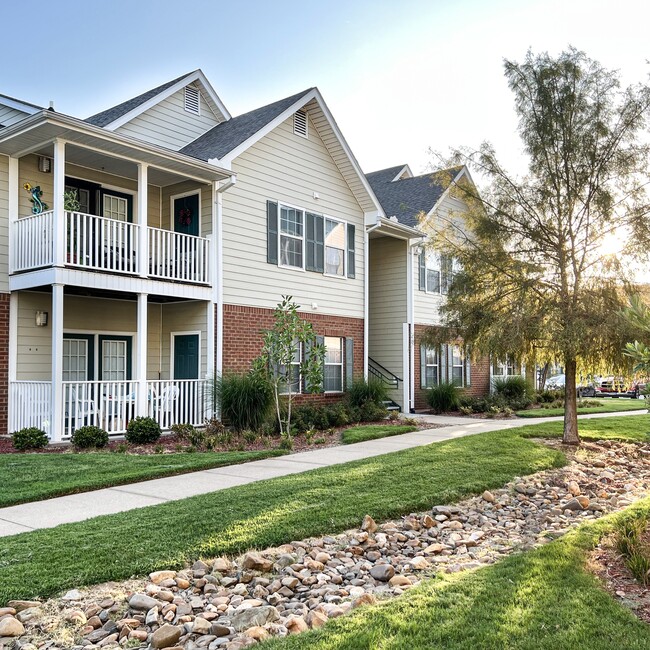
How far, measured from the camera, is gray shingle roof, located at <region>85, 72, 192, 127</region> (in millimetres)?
14984

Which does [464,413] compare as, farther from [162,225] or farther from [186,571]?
[186,571]

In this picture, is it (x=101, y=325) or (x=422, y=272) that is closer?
(x=101, y=325)

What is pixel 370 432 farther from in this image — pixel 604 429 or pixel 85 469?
pixel 85 469

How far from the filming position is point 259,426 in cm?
1318

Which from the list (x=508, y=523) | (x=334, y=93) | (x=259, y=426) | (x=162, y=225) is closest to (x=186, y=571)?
(x=508, y=523)

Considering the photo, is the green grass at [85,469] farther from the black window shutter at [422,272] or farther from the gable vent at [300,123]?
the black window shutter at [422,272]

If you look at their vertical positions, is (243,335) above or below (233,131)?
below

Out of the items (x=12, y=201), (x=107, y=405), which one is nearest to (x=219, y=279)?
(x=107, y=405)

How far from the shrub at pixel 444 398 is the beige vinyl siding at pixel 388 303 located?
1.00 meters

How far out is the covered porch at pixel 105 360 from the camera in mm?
11664

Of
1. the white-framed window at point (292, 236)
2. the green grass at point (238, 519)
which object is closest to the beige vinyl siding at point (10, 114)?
the white-framed window at point (292, 236)

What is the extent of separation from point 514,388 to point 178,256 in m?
13.2

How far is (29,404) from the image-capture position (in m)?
11.8

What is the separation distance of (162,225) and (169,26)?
14.8ft
